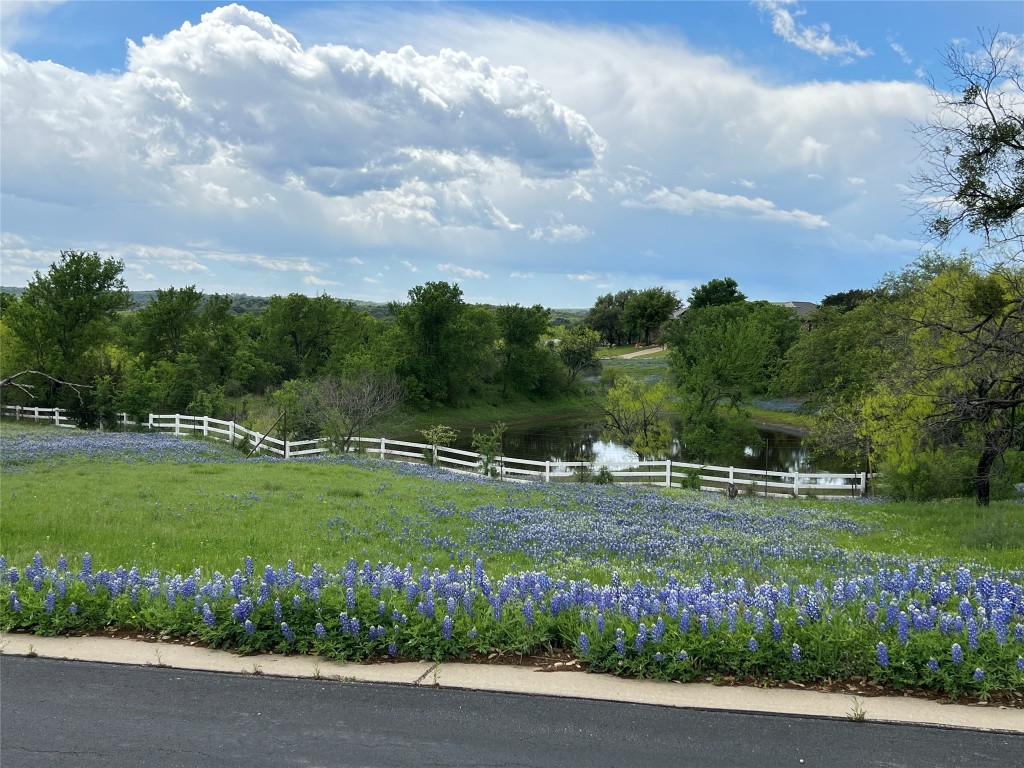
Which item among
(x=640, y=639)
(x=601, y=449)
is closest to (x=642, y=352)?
(x=601, y=449)

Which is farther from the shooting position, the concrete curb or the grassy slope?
the grassy slope

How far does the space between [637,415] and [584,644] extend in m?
38.9

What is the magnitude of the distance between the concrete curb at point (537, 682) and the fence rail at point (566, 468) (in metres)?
20.4

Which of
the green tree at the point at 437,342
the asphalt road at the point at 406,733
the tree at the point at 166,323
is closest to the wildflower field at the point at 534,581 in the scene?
the asphalt road at the point at 406,733

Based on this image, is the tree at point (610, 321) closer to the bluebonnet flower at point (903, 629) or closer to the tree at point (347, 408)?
the tree at point (347, 408)

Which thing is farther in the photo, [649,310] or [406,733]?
[649,310]

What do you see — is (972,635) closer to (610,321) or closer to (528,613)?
(528,613)

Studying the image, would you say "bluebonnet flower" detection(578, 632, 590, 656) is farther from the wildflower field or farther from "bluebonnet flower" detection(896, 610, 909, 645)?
"bluebonnet flower" detection(896, 610, 909, 645)

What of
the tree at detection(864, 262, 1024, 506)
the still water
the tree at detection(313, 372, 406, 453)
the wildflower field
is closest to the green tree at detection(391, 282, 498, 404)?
the still water

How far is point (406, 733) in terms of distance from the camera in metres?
4.86

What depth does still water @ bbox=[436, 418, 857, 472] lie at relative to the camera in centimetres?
4347

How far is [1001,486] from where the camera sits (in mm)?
21453

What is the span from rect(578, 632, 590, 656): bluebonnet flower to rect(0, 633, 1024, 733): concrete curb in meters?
0.17

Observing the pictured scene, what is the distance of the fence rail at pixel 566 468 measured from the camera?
86.7 ft
